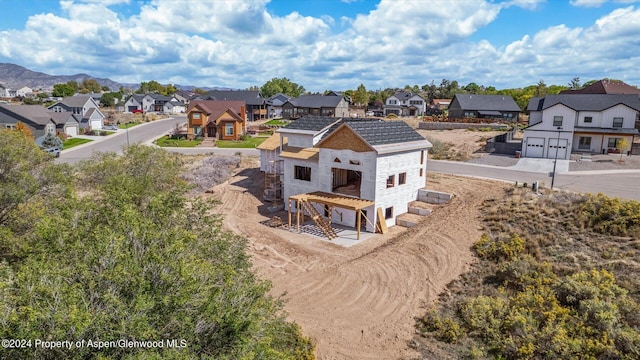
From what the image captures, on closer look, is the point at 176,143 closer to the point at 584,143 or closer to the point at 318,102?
the point at 318,102

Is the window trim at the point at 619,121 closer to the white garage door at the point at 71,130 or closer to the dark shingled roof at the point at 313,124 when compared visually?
the dark shingled roof at the point at 313,124

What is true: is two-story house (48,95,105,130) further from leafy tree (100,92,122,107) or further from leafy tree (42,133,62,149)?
leafy tree (100,92,122,107)

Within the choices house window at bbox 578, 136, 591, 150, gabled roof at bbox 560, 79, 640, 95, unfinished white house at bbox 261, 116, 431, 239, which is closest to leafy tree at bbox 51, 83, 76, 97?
unfinished white house at bbox 261, 116, 431, 239

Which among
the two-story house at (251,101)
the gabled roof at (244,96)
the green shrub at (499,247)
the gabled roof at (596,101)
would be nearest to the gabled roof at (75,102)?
the two-story house at (251,101)

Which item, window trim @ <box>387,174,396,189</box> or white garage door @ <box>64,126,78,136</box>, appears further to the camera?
white garage door @ <box>64,126,78,136</box>

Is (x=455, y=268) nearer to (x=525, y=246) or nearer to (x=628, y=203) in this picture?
(x=525, y=246)

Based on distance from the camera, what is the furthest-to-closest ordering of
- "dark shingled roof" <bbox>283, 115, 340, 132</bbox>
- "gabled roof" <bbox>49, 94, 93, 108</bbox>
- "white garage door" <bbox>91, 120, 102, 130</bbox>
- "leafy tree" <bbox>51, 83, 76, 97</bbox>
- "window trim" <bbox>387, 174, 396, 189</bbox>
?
1. "leafy tree" <bbox>51, 83, 76, 97</bbox>
2. "gabled roof" <bbox>49, 94, 93, 108</bbox>
3. "white garage door" <bbox>91, 120, 102, 130</bbox>
4. "dark shingled roof" <bbox>283, 115, 340, 132</bbox>
5. "window trim" <bbox>387, 174, 396, 189</bbox>

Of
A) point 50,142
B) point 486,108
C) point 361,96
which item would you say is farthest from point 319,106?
point 50,142
